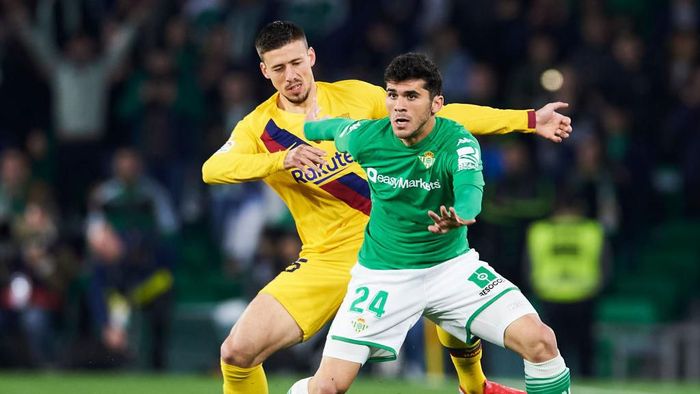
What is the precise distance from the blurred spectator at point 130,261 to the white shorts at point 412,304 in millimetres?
7153

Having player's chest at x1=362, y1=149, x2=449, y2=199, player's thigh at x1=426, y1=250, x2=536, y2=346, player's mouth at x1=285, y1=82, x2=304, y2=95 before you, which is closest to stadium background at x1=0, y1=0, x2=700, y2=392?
player's mouth at x1=285, y1=82, x2=304, y2=95

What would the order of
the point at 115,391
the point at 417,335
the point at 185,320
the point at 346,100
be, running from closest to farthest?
1. the point at 346,100
2. the point at 115,391
3. the point at 417,335
4. the point at 185,320

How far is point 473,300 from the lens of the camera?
8445 mm

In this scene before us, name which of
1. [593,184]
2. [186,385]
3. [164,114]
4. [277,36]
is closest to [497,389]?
[277,36]

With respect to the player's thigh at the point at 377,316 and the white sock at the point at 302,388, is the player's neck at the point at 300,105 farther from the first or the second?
the white sock at the point at 302,388

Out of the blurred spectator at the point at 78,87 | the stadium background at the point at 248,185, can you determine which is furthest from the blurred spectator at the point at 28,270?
the blurred spectator at the point at 78,87

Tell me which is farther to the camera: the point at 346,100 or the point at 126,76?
the point at 126,76

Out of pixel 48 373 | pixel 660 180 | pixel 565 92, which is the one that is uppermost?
pixel 565 92

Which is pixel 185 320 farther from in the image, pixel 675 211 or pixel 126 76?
pixel 675 211

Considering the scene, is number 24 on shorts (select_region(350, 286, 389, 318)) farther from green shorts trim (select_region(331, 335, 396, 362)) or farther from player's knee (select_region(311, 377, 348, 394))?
player's knee (select_region(311, 377, 348, 394))

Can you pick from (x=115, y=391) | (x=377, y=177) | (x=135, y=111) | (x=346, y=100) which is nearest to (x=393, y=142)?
(x=377, y=177)

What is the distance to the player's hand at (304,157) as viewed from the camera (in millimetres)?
8375

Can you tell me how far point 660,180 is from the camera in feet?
55.2

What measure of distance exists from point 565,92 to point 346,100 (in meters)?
6.44
